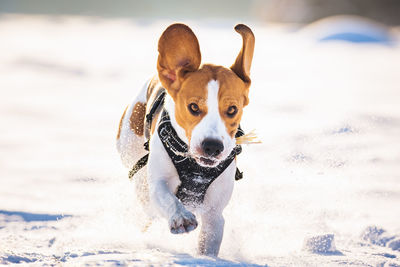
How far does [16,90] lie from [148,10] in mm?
74030

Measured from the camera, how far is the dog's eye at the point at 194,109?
3.29 meters

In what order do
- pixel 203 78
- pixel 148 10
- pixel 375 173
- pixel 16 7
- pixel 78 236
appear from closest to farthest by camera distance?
1. pixel 203 78
2. pixel 78 236
3. pixel 375 173
4. pixel 16 7
5. pixel 148 10

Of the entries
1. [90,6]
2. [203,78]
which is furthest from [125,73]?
[90,6]

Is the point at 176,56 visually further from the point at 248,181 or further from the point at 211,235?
the point at 248,181

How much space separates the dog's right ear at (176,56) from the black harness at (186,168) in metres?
0.23

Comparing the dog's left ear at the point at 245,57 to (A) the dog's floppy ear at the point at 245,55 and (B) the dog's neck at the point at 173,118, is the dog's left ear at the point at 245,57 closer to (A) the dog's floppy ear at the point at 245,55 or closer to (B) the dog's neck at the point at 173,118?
(A) the dog's floppy ear at the point at 245,55

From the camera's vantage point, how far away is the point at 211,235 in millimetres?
3676

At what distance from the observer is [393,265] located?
13.0 ft

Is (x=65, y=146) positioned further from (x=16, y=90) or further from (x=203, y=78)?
(x=16, y=90)

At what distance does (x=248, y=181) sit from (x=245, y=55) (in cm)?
244

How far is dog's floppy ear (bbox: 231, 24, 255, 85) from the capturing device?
3.55m

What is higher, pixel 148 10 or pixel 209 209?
pixel 148 10

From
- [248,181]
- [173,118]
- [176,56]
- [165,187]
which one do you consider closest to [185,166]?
[165,187]

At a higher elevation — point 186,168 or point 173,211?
point 186,168
